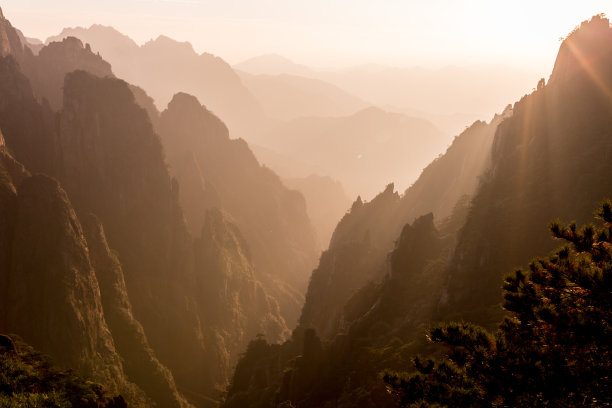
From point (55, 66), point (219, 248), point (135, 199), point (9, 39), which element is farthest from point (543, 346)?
point (9, 39)

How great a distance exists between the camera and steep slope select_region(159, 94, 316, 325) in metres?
137

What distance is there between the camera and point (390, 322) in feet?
148

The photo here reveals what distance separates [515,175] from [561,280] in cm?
3504

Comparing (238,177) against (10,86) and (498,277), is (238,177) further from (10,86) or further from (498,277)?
(498,277)

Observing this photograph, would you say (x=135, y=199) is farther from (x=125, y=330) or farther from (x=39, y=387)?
(x=39, y=387)

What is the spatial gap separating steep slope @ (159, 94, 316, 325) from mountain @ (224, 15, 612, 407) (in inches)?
3036

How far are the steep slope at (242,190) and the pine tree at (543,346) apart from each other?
399 feet


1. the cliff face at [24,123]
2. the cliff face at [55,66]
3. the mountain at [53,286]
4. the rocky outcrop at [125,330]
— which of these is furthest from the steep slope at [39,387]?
the cliff face at [55,66]

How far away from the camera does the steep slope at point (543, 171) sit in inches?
1364

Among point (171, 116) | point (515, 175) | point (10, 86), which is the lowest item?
point (515, 175)

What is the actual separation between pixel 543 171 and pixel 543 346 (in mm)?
34196

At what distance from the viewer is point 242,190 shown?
512ft

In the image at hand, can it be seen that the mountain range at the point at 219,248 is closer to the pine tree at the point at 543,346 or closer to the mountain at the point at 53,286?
the mountain at the point at 53,286

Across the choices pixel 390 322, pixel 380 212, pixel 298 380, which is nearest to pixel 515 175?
pixel 390 322
